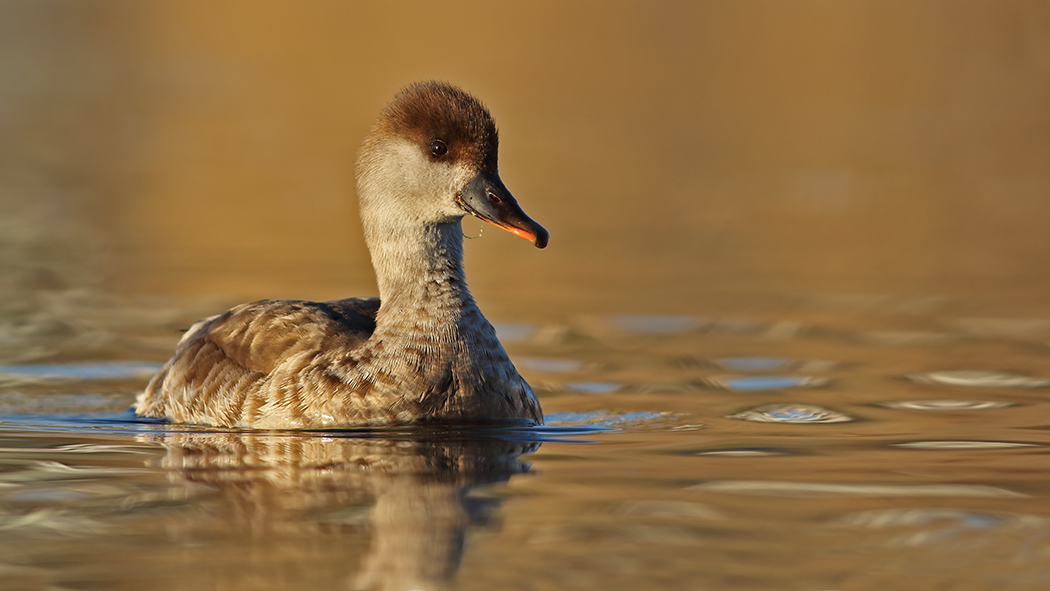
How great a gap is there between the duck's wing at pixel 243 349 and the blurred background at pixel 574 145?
11.1ft

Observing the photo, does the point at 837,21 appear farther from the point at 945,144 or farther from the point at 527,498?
the point at 527,498

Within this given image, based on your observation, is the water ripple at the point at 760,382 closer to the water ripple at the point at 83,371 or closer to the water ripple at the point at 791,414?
the water ripple at the point at 791,414

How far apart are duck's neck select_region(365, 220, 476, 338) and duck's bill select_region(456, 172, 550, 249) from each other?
0.34 meters

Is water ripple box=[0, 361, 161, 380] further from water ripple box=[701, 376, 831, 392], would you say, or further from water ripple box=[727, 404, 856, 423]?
water ripple box=[727, 404, 856, 423]

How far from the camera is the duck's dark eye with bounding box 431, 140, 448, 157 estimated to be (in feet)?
26.2

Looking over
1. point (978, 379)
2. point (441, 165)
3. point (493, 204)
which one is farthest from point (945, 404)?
point (441, 165)

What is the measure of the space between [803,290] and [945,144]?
12091 mm

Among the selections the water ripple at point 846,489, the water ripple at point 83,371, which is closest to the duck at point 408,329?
the water ripple at point 846,489

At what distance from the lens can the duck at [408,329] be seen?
7727 mm

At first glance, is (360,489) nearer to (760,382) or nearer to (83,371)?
(760,382)

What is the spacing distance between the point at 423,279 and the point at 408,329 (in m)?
0.32

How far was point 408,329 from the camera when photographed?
7.91 metres

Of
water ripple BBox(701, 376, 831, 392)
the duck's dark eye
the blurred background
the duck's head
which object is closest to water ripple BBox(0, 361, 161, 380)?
the blurred background

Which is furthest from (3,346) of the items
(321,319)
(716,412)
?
(716,412)
